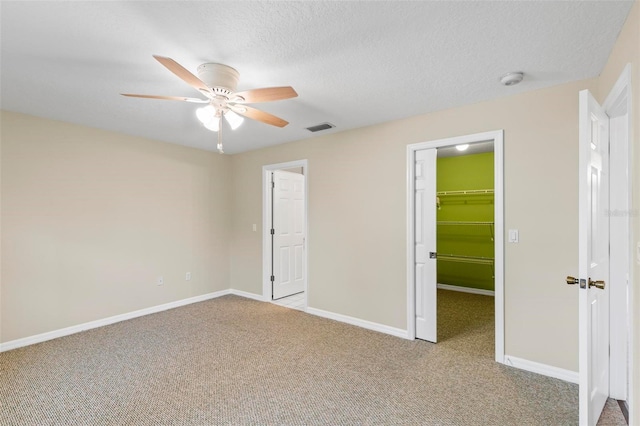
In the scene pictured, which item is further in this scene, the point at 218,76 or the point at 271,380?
the point at 271,380

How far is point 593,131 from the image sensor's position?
1.74m

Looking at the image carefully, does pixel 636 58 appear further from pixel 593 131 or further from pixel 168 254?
pixel 168 254

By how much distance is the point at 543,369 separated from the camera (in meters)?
2.49

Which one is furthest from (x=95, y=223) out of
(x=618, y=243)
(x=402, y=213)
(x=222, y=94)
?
(x=618, y=243)

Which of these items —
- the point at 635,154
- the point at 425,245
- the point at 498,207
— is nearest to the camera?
the point at 635,154

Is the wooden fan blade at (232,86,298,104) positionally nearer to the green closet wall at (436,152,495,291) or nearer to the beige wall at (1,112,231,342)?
the beige wall at (1,112,231,342)

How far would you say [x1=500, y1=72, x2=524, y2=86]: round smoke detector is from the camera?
2.23 metres

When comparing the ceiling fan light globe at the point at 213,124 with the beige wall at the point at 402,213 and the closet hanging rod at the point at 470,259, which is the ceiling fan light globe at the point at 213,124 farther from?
the closet hanging rod at the point at 470,259

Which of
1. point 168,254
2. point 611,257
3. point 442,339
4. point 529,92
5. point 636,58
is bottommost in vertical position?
point 442,339

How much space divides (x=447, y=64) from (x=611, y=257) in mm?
1742

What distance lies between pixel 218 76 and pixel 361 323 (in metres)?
2.94

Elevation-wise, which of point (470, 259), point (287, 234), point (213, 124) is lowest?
point (470, 259)

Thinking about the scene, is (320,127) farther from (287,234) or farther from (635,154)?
(635,154)

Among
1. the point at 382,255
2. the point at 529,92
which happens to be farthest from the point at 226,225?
the point at 529,92
